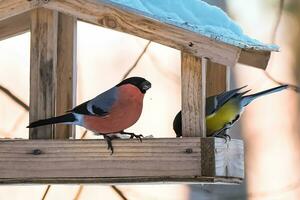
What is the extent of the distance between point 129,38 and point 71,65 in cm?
95

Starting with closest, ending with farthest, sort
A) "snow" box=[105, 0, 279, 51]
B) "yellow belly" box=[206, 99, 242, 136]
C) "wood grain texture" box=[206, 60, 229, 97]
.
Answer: "snow" box=[105, 0, 279, 51]
"yellow belly" box=[206, 99, 242, 136]
"wood grain texture" box=[206, 60, 229, 97]

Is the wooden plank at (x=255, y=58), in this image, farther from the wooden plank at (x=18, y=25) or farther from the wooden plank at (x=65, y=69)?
the wooden plank at (x=18, y=25)

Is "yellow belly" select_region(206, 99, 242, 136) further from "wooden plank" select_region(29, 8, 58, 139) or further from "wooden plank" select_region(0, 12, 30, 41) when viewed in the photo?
"wooden plank" select_region(0, 12, 30, 41)

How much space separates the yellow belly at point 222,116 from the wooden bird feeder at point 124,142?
11cm

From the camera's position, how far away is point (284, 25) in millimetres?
3305

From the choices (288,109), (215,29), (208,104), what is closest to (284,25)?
(288,109)

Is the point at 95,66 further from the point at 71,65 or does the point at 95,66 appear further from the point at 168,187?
the point at 71,65

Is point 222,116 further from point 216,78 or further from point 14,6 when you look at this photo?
point 14,6

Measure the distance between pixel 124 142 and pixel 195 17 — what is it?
0.33m

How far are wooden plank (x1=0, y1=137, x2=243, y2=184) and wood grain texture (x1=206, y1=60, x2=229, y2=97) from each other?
353mm

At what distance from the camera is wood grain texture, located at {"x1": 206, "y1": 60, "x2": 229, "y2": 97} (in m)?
2.45

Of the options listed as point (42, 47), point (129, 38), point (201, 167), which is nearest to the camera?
point (201, 167)

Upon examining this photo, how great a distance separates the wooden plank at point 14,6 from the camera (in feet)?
6.79

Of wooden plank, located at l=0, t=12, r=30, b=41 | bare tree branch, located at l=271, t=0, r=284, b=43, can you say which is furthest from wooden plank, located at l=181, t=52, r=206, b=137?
bare tree branch, located at l=271, t=0, r=284, b=43
